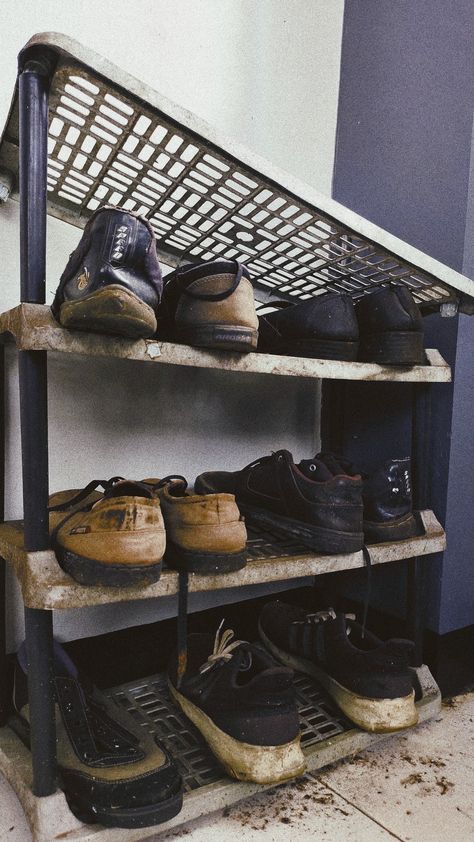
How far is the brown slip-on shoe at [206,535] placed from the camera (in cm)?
76

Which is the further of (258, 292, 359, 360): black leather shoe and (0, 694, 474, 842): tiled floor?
(258, 292, 359, 360): black leather shoe

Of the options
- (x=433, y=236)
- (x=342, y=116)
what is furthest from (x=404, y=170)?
(x=342, y=116)

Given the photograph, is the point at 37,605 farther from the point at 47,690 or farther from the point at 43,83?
the point at 43,83

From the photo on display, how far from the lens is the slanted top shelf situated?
68 cm

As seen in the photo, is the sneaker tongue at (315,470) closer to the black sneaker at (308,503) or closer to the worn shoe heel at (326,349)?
the black sneaker at (308,503)

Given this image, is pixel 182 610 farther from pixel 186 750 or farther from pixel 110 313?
pixel 110 313

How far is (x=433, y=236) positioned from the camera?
1.28 m

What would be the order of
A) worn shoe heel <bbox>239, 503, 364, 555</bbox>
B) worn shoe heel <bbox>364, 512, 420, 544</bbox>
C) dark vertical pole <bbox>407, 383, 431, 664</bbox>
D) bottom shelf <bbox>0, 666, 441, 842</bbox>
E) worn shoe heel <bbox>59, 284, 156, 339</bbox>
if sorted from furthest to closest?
dark vertical pole <bbox>407, 383, 431, 664</bbox>, worn shoe heel <bbox>364, 512, 420, 544</bbox>, worn shoe heel <bbox>239, 503, 364, 555</bbox>, bottom shelf <bbox>0, 666, 441, 842</bbox>, worn shoe heel <bbox>59, 284, 156, 339</bbox>

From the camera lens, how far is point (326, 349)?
0.94 meters

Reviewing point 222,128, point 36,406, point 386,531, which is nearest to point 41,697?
point 36,406

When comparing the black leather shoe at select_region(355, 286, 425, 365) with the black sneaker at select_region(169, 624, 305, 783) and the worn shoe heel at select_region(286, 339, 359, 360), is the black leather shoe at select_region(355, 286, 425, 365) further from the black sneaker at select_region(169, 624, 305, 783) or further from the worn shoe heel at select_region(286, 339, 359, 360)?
the black sneaker at select_region(169, 624, 305, 783)

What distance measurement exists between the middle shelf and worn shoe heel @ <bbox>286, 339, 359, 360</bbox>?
340 millimetres

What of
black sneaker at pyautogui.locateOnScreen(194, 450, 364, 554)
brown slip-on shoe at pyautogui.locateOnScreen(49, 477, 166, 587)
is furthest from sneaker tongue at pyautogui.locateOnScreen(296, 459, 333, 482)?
brown slip-on shoe at pyautogui.locateOnScreen(49, 477, 166, 587)

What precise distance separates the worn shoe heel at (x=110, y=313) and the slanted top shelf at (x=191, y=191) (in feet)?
0.84
